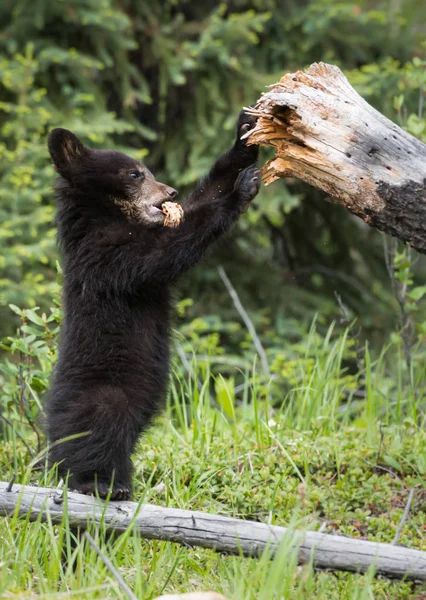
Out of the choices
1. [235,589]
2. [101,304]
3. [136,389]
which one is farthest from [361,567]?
[101,304]

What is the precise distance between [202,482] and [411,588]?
1.20m

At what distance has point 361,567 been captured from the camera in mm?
2828

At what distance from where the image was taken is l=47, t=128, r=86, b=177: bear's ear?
4.31 meters

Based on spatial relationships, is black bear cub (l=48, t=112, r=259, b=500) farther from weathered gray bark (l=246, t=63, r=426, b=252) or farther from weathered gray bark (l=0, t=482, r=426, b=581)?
weathered gray bark (l=246, t=63, r=426, b=252)

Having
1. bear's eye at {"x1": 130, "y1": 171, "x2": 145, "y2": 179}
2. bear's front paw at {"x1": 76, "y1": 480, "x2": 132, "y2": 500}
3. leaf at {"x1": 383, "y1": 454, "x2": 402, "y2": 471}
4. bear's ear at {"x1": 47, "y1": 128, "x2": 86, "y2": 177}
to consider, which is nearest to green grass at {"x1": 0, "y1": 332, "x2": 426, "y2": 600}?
leaf at {"x1": 383, "y1": 454, "x2": 402, "y2": 471}

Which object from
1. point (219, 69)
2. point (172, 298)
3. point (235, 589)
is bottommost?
point (235, 589)

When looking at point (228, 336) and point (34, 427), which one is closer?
point (34, 427)

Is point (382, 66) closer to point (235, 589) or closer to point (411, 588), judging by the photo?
point (411, 588)

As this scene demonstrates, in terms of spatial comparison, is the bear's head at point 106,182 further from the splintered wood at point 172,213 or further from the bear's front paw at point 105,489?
the bear's front paw at point 105,489

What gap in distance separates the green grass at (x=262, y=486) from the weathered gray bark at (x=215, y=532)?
86 mm

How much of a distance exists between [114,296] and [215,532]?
1431 mm

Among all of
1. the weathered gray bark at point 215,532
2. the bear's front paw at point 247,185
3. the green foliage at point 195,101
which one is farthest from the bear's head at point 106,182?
the green foliage at point 195,101

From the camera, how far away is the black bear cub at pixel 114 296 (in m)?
3.76

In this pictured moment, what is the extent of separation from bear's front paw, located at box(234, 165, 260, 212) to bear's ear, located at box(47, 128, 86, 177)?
0.96 metres
